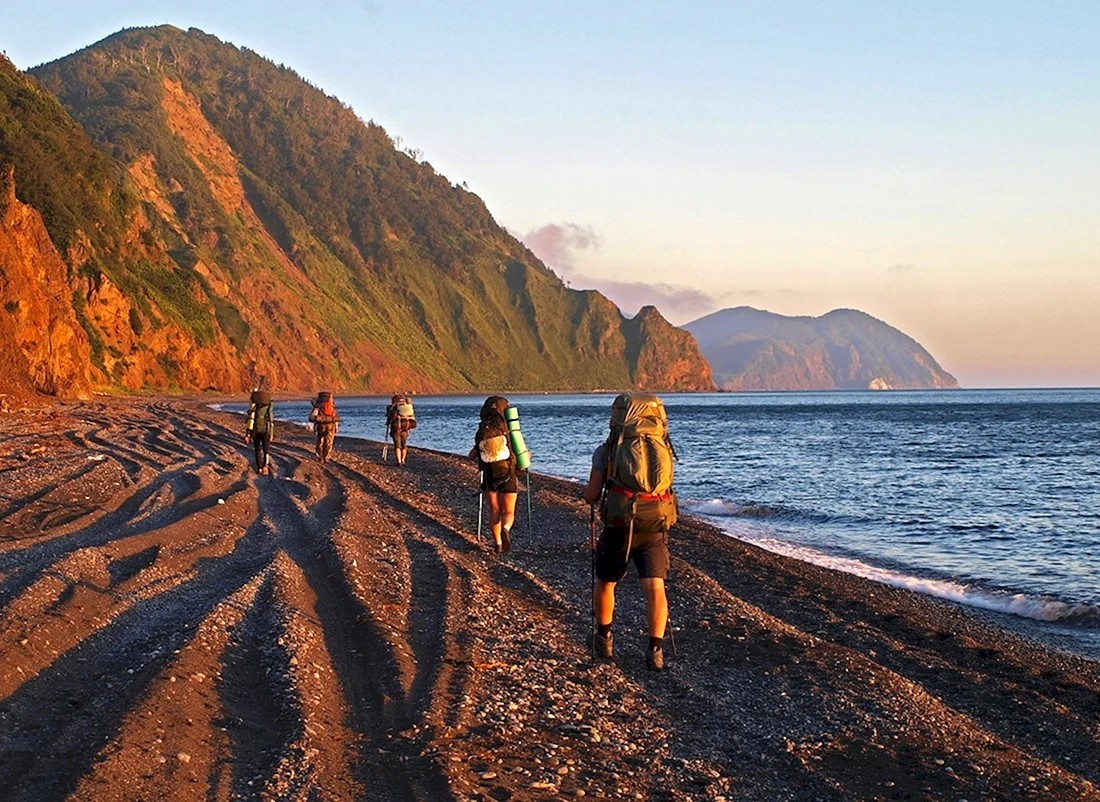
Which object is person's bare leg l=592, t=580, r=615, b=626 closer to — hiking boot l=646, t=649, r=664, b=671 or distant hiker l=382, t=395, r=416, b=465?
hiking boot l=646, t=649, r=664, b=671

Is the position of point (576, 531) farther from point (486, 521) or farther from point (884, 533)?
point (884, 533)

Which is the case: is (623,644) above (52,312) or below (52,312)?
below

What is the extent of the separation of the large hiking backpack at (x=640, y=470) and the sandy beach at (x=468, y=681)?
1.31m

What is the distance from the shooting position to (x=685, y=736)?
20.9 feet

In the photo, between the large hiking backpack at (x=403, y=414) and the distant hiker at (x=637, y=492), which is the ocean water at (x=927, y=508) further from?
the large hiking backpack at (x=403, y=414)

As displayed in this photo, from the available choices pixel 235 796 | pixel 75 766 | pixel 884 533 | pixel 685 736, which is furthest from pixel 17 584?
pixel 884 533

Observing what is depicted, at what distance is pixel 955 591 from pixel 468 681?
9732 mm

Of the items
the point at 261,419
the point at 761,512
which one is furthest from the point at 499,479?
the point at 761,512

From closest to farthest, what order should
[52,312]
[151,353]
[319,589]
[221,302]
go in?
[319,589] < [52,312] < [151,353] < [221,302]

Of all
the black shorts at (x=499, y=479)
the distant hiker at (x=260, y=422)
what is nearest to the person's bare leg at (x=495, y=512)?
the black shorts at (x=499, y=479)

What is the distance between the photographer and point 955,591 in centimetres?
1416

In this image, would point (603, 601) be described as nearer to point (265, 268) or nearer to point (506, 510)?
point (506, 510)

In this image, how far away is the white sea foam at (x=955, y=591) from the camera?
12555 mm

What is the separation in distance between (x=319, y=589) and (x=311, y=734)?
4378 millimetres
